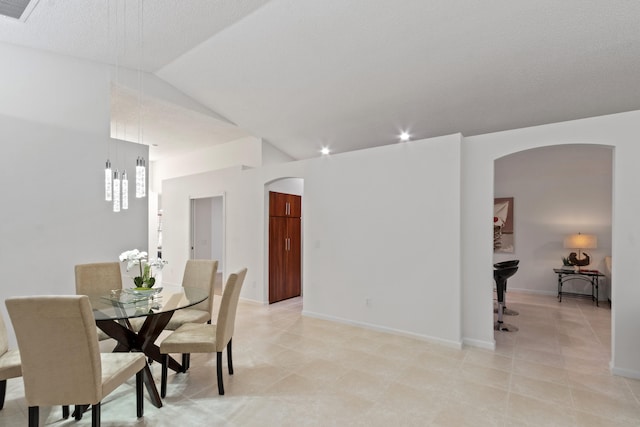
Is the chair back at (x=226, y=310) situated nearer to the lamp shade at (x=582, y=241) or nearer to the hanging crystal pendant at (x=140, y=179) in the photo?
the hanging crystal pendant at (x=140, y=179)

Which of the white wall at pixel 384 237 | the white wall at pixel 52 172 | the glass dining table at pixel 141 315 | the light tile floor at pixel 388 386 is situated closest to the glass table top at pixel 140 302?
the glass dining table at pixel 141 315

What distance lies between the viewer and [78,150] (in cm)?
380

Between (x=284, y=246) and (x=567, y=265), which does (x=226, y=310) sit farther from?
(x=567, y=265)

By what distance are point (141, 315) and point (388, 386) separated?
81.4 inches

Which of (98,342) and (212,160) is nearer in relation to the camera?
(98,342)

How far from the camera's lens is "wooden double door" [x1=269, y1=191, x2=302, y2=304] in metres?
5.57

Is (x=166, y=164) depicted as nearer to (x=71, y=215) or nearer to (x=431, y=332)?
(x=71, y=215)

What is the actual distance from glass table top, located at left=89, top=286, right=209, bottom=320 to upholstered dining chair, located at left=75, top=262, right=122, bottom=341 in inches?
12.3

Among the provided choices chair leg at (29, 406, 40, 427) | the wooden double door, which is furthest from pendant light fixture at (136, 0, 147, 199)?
the wooden double door

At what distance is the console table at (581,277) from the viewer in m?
5.47

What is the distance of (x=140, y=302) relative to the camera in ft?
8.64

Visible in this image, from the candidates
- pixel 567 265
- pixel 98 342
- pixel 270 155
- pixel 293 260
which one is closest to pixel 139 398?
pixel 98 342

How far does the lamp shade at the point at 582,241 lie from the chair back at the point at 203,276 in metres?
6.08

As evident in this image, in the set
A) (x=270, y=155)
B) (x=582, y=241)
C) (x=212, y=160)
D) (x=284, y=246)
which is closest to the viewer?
(x=582, y=241)
